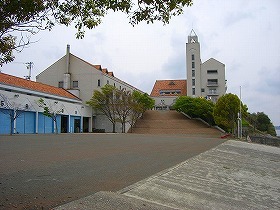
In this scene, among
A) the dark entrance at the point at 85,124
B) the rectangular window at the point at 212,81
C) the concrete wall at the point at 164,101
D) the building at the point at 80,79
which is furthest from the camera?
the concrete wall at the point at 164,101

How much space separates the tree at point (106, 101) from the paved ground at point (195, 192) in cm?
3682

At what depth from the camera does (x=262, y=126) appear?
67812 mm

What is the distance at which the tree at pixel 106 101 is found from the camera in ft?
157

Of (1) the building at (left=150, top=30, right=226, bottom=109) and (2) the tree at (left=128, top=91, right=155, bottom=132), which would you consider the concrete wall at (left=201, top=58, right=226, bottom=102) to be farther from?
(2) the tree at (left=128, top=91, right=155, bottom=132)

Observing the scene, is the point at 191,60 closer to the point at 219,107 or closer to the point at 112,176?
the point at 219,107

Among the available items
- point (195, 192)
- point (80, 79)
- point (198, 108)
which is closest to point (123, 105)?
point (80, 79)

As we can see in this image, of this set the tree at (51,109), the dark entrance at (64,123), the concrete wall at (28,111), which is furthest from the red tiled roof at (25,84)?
the dark entrance at (64,123)

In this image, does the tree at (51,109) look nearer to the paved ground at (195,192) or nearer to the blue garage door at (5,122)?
the blue garage door at (5,122)

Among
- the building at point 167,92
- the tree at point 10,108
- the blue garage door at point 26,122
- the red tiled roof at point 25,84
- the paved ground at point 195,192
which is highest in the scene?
the building at point 167,92

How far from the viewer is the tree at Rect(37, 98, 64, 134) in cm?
3588

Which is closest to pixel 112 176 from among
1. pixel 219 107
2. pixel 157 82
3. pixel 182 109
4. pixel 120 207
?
pixel 120 207

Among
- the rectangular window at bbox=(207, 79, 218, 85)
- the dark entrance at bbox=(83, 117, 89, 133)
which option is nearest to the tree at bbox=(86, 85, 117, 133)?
the dark entrance at bbox=(83, 117, 89, 133)

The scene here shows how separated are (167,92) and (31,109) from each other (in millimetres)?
53334

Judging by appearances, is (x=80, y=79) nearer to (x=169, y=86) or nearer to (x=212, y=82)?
(x=169, y=86)
